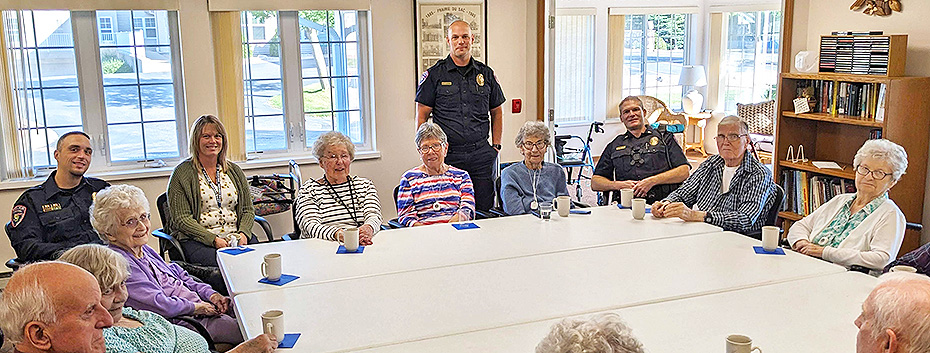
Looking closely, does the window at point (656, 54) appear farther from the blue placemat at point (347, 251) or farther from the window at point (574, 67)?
the blue placemat at point (347, 251)

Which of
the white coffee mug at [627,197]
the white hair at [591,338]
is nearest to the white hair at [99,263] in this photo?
the white hair at [591,338]

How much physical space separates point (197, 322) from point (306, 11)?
130 inches

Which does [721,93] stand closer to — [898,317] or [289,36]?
[289,36]

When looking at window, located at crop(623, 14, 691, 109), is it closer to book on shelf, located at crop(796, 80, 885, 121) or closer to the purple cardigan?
book on shelf, located at crop(796, 80, 885, 121)

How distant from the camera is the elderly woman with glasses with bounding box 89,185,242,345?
9.46 feet

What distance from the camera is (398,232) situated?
375cm

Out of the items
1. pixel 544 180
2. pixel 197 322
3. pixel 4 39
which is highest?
pixel 4 39

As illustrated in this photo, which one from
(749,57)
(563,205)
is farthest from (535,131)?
(749,57)

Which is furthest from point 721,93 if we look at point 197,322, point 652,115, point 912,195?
point 197,322

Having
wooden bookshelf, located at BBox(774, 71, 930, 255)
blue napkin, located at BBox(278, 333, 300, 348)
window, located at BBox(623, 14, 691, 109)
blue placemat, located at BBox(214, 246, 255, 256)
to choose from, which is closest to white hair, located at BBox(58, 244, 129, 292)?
blue napkin, located at BBox(278, 333, 300, 348)

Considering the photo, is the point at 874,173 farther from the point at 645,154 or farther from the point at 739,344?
the point at 739,344

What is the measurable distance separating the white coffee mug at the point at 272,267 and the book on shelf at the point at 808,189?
402 cm

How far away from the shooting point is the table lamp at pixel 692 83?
33.8 feet

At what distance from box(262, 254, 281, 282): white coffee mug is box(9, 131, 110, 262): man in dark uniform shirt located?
56.7 inches
